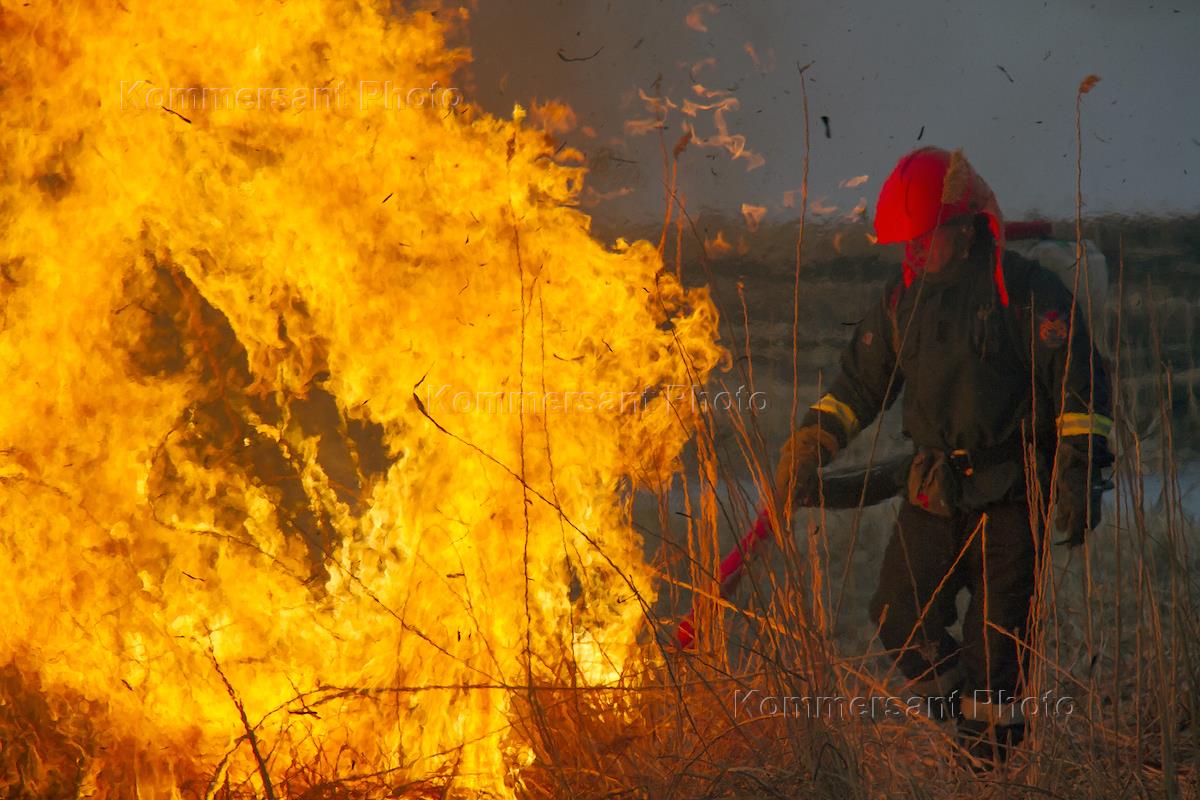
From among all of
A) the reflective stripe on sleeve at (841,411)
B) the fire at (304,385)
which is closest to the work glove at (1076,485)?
the reflective stripe on sleeve at (841,411)

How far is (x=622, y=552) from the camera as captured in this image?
10.5 ft

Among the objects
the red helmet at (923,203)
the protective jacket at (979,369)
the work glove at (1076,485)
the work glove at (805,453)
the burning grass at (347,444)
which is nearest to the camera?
the burning grass at (347,444)

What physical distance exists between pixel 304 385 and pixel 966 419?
6.64 feet

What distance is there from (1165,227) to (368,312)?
1947cm

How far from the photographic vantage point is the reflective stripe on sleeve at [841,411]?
3.55m

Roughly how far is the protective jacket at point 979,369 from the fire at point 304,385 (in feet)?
2.43

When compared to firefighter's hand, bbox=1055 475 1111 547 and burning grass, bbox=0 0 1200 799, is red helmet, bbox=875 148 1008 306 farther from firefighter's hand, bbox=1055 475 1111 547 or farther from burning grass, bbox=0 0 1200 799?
burning grass, bbox=0 0 1200 799

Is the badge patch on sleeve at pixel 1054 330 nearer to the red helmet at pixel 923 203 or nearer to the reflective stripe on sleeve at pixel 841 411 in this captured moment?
the red helmet at pixel 923 203

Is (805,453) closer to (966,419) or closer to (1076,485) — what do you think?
(966,419)

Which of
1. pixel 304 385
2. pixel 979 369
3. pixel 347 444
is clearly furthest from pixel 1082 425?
pixel 304 385

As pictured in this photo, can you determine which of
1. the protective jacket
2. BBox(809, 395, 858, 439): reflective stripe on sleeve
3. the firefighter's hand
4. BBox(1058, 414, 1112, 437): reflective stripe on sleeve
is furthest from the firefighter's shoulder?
BBox(809, 395, 858, 439): reflective stripe on sleeve

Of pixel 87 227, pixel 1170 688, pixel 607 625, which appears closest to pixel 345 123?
pixel 87 227

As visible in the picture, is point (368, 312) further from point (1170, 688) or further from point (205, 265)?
point (1170, 688)

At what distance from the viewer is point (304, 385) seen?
3379 mm
